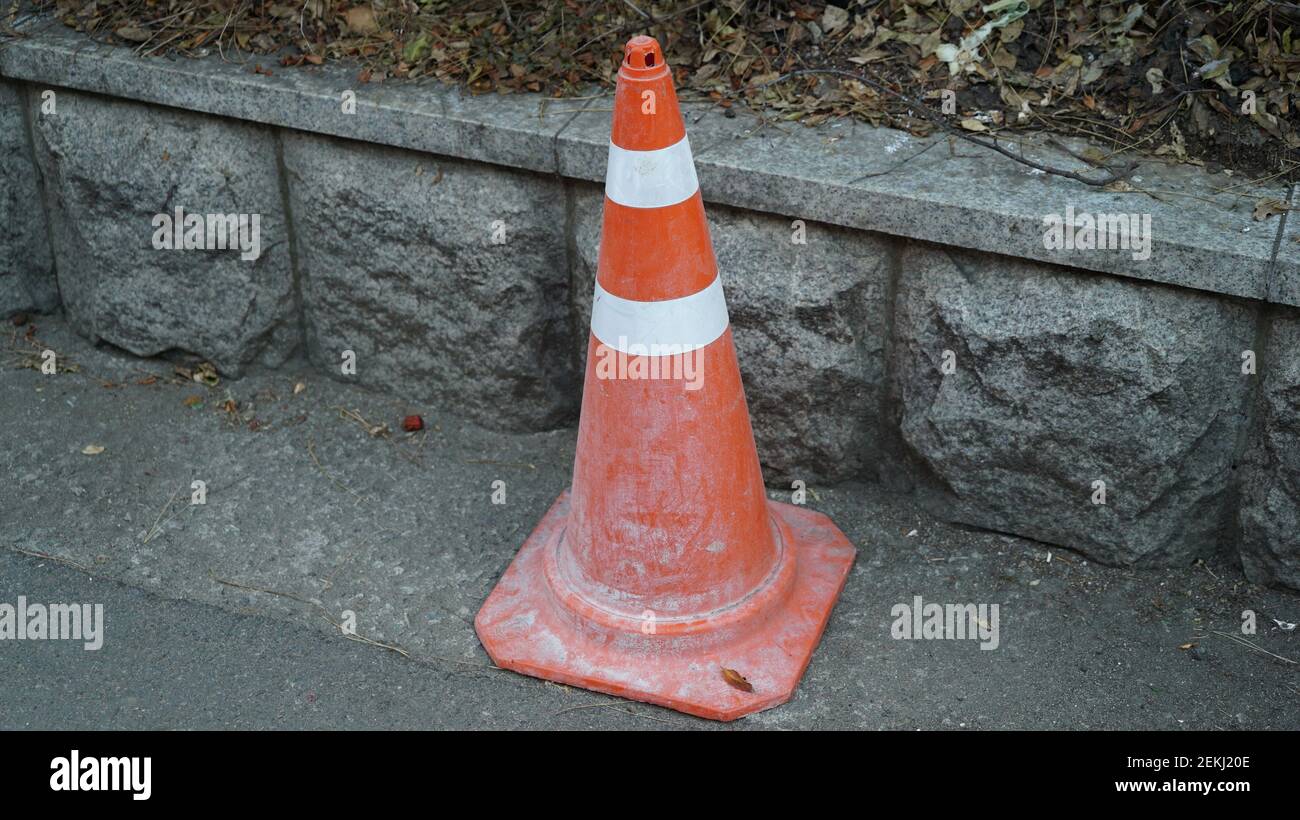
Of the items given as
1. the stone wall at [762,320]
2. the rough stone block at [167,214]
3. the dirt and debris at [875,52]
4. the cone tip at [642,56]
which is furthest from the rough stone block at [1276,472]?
the rough stone block at [167,214]

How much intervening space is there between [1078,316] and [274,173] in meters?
2.28

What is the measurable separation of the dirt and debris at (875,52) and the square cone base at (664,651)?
49.6 inches

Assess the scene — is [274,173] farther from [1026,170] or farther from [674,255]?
[1026,170]

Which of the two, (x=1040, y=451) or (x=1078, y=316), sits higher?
(x=1078, y=316)

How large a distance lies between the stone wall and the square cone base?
49cm

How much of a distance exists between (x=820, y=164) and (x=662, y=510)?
955 millimetres

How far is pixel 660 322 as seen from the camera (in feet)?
9.99

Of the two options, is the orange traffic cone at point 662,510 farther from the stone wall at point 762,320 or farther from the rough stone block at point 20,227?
the rough stone block at point 20,227

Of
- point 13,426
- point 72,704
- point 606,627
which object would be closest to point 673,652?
point 606,627

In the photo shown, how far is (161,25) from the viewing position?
13.6 feet

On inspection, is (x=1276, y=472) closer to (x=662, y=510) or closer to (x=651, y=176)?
(x=662, y=510)

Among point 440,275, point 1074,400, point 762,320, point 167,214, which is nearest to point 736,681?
point 762,320

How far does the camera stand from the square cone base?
3.14m

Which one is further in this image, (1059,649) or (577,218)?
(577,218)
